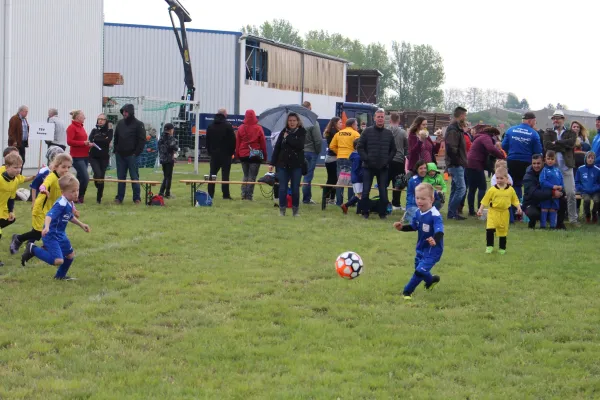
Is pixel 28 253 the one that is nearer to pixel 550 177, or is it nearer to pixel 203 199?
pixel 203 199

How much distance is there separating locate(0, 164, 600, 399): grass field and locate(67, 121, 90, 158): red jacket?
15.0 ft

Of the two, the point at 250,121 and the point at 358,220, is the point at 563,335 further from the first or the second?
the point at 250,121

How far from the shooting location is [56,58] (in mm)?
25984

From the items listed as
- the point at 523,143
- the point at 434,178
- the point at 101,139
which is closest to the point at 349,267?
the point at 434,178

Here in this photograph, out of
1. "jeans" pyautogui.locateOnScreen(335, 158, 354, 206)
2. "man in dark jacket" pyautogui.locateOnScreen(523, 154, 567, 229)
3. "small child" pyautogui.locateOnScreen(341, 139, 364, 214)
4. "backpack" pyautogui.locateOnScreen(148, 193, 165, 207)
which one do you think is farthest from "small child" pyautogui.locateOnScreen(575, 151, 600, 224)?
"backpack" pyautogui.locateOnScreen(148, 193, 165, 207)

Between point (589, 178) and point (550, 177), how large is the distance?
149cm

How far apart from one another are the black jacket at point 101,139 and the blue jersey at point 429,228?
33.7 feet

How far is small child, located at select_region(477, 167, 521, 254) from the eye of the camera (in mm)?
11828

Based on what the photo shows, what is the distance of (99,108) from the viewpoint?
28375mm

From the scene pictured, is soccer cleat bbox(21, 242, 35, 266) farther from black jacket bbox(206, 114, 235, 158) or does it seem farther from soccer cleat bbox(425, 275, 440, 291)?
black jacket bbox(206, 114, 235, 158)

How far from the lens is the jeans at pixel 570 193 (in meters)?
15.2

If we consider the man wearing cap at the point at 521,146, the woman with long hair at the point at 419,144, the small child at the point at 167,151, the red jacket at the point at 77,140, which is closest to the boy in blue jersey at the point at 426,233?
the woman with long hair at the point at 419,144

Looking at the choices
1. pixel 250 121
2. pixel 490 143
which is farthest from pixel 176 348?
pixel 250 121

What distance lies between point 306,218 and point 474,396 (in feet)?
31.7
